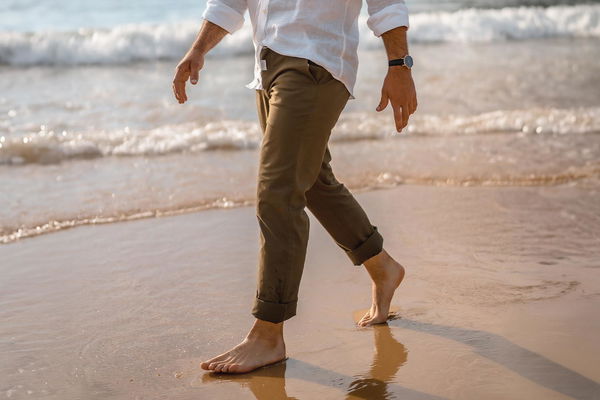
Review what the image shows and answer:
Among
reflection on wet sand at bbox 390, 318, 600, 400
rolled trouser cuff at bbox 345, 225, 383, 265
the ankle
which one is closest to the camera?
reflection on wet sand at bbox 390, 318, 600, 400

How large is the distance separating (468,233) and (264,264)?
1807mm

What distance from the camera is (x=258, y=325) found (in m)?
3.18

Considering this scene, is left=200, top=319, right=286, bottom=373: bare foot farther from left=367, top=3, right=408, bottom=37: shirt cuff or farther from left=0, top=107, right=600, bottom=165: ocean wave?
left=0, top=107, right=600, bottom=165: ocean wave

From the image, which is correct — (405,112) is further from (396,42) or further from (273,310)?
(273,310)

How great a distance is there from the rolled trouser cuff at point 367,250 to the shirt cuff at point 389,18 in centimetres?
80

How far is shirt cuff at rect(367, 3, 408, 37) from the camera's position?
2.95 m

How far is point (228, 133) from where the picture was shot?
6965 mm

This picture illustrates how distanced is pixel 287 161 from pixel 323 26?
0.44m

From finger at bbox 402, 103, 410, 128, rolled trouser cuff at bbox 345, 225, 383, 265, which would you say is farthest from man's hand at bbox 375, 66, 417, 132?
rolled trouser cuff at bbox 345, 225, 383, 265

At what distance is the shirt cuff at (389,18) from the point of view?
2.95 metres

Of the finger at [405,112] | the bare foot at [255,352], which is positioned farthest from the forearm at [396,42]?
the bare foot at [255,352]

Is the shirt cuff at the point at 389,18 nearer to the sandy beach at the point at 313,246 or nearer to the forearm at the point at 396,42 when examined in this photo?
the forearm at the point at 396,42

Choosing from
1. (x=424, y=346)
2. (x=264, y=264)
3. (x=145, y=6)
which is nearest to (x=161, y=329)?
(x=264, y=264)

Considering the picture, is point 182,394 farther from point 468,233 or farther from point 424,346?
point 468,233
